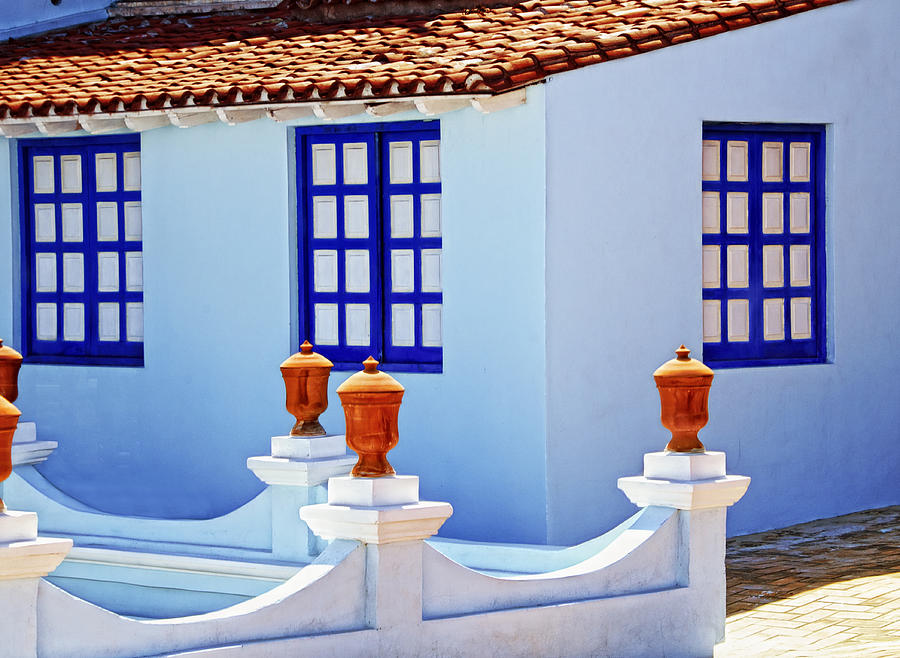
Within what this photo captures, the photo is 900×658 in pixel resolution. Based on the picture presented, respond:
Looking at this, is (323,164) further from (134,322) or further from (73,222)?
(73,222)

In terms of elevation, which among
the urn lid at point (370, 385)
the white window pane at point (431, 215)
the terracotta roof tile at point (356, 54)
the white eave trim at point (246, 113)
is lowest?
the urn lid at point (370, 385)

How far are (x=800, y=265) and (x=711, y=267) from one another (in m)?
0.94

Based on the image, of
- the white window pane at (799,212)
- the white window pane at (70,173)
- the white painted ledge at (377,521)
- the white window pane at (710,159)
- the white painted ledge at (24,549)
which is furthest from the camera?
the white window pane at (70,173)

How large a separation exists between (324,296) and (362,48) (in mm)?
1840

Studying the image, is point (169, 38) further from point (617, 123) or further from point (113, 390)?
point (617, 123)

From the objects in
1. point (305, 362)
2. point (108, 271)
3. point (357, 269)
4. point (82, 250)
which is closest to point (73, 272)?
point (82, 250)

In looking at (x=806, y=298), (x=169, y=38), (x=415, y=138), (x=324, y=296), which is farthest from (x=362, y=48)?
(x=806, y=298)

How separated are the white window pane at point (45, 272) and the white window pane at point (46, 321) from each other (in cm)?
14

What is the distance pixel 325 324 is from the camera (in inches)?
465

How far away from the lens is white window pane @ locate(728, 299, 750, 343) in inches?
464

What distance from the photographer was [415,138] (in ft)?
37.1

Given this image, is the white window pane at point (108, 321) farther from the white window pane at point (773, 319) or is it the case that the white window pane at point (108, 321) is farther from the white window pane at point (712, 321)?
the white window pane at point (773, 319)

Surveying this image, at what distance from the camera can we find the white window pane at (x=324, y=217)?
11703mm

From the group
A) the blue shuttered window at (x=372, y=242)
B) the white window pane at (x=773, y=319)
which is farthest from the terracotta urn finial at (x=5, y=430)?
the white window pane at (x=773, y=319)
